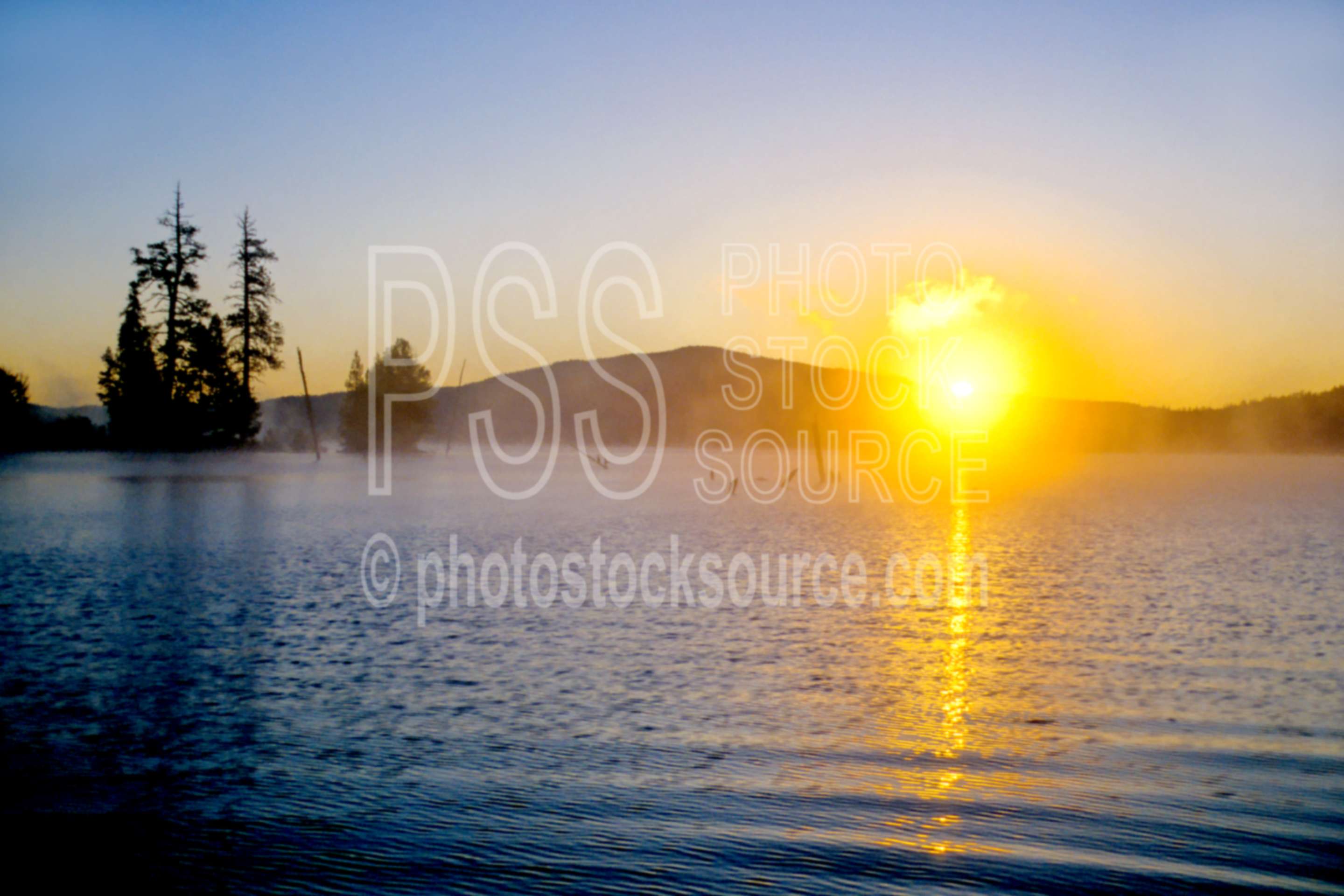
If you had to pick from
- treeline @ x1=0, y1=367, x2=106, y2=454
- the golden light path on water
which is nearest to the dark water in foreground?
the golden light path on water

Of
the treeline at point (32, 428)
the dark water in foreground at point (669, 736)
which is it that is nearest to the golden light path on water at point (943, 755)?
the dark water in foreground at point (669, 736)

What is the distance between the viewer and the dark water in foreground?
19.7 ft

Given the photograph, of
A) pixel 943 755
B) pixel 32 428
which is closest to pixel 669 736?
pixel 943 755

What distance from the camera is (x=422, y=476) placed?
6462 cm

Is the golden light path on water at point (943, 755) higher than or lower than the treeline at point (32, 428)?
lower

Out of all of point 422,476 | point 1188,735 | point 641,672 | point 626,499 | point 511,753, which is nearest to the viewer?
point 511,753

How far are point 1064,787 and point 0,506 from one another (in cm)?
3465

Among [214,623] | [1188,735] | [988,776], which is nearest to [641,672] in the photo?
[988,776]

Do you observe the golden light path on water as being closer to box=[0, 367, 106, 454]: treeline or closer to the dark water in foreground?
the dark water in foreground

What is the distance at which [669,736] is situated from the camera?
8719mm

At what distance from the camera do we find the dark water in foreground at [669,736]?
19.7 feet

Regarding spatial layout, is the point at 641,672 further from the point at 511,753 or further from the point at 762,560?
the point at 762,560

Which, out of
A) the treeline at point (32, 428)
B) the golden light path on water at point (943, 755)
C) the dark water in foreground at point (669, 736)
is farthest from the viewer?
the treeline at point (32, 428)

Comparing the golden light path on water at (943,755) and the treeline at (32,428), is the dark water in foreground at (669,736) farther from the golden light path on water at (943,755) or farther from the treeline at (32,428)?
the treeline at (32,428)
